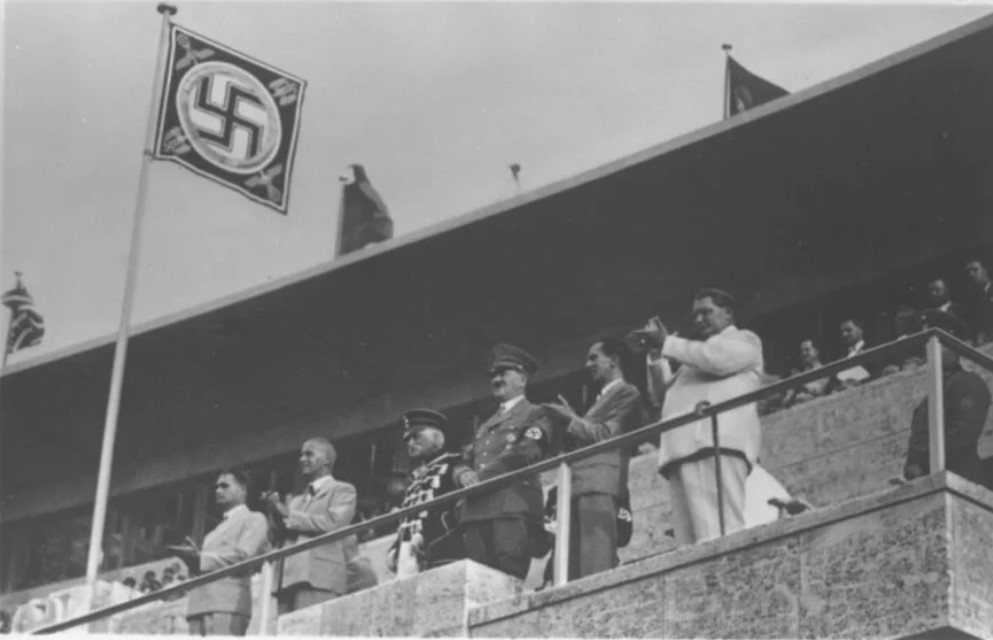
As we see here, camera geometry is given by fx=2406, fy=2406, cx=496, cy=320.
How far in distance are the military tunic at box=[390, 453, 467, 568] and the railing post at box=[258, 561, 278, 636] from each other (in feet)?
2.51

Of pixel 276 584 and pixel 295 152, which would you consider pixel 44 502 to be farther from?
pixel 276 584

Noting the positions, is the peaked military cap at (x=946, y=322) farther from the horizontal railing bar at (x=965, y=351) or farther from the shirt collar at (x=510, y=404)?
the shirt collar at (x=510, y=404)

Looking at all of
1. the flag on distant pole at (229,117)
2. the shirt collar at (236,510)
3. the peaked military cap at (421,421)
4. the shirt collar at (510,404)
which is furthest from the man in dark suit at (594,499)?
the flag on distant pole at (229,117)

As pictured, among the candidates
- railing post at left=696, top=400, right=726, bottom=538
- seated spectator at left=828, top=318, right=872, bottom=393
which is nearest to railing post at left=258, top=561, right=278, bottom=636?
railing post at left=696, top=400, right=726, bottom=538

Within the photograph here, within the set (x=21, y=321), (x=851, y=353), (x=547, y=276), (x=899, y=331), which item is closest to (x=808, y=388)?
(x=899, y=331)

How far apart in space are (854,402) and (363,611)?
127 inches

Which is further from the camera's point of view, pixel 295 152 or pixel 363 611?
pixel 295 152

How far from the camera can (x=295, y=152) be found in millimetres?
22234

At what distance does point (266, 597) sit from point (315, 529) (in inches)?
27.0

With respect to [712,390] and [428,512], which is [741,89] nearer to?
[428,512]

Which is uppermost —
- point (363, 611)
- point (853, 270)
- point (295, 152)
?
point (295, 152)

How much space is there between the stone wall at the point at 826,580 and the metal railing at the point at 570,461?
25 centimetres

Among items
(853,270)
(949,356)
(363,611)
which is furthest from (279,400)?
(949,356)

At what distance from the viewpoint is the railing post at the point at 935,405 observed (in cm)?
1198
